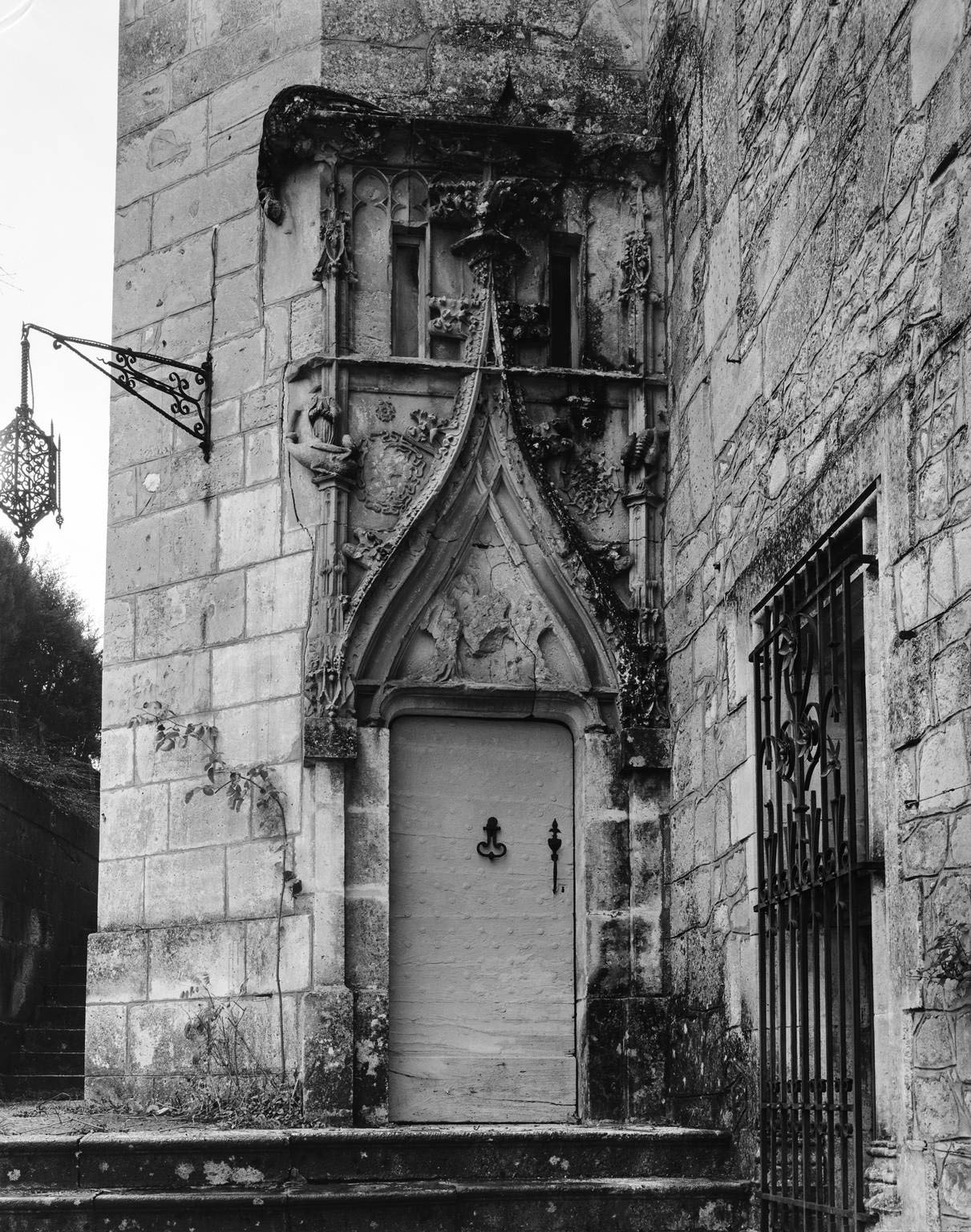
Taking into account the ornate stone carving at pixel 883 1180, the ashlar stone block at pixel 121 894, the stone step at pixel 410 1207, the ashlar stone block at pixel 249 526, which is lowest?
the stone step at pixel 410 1207

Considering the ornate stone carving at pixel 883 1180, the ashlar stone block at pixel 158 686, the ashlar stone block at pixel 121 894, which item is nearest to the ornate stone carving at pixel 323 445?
the ashlar stone block at pixel 158 686

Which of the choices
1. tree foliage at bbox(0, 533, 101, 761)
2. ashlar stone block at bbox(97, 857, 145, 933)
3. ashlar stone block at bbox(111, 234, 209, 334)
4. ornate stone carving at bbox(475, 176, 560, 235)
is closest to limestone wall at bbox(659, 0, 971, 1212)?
ornate stone carving at bbox(475, 176, 560, 235)

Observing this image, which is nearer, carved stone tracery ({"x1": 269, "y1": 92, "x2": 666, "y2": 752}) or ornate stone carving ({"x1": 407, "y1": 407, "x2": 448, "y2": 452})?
carved stone tracery ({"x1": 269, "y1": 92, "x2": 666, "y2": 752})

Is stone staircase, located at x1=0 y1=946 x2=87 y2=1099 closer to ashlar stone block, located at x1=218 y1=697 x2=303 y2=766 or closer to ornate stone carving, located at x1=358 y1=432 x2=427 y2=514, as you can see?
ashlar stone block, located at x1=218 y1=697 x2=303 y2=766

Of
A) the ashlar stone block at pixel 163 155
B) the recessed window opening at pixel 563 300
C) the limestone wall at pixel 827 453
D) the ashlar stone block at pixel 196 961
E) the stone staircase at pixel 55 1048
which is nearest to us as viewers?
the limestone wall at pixel 827 453

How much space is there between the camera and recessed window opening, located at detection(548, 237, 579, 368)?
7648 mm

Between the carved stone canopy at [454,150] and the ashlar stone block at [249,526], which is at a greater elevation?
the carved stone canopy at [454,150]

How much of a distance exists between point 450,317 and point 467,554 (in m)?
1.03

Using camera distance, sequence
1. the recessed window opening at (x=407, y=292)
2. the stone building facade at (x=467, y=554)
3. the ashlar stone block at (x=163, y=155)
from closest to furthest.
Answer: the stone building facade at (x=467, y=554) → the recessed window opening at (x=407, y=292) → the ashlar stone block at (x=163, y=155)

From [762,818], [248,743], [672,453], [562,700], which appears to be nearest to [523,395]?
[672,453]

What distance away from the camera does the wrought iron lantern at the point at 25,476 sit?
8102 millimetres

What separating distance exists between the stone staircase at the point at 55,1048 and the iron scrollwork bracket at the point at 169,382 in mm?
3086

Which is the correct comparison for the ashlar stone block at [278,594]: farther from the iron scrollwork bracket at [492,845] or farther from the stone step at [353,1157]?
the stone step at [353,1157]

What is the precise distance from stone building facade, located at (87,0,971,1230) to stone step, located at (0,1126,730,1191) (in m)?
0.30
